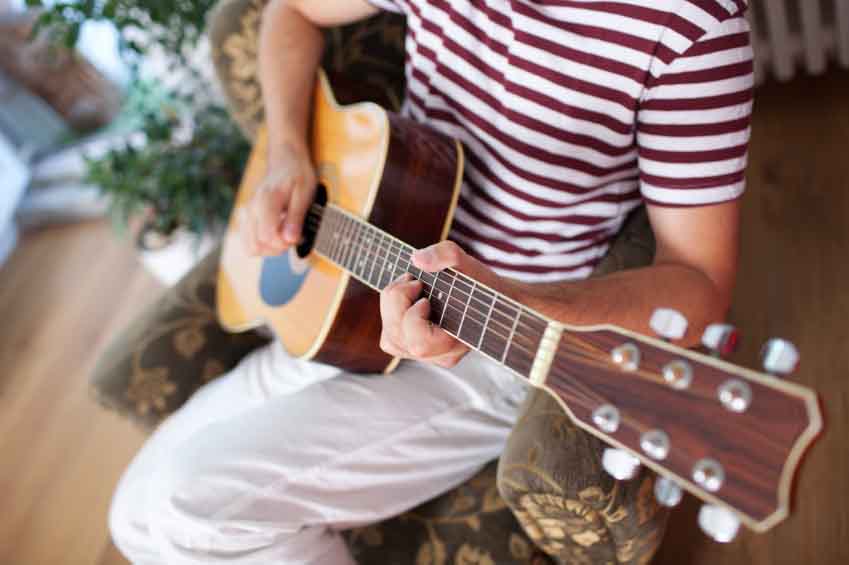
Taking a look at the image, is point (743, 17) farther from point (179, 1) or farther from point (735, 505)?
point (179, 1)

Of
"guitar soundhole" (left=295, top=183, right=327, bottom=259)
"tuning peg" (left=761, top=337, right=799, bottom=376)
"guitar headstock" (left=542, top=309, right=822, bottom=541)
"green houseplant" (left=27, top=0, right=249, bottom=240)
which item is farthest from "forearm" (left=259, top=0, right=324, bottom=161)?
"tuning peg" (left=761, top=337, right=799, bottom=376)

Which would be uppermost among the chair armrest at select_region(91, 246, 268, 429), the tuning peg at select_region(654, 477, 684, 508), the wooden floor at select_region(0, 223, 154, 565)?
the tuning peg at select_region(654, 477, 684, 508)

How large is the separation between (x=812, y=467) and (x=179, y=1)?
1.45m

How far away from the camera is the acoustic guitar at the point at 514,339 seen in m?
0.46

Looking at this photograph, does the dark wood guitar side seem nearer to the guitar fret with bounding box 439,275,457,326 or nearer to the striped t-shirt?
the striped t-shirt

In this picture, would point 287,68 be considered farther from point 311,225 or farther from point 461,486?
point 461,486

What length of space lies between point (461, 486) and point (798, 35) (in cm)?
140

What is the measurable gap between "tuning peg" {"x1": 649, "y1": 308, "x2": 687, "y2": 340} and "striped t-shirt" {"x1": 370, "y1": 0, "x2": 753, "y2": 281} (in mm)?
298

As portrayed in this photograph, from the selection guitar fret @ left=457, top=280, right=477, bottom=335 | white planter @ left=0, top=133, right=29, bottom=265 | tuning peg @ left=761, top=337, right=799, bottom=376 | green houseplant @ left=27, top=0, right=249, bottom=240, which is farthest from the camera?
white planter @ left=0, top=133, right=29, bottom=265

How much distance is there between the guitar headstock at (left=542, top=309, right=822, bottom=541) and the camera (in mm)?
447

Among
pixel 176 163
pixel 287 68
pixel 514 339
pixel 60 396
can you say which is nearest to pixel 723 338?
pixel 514 339

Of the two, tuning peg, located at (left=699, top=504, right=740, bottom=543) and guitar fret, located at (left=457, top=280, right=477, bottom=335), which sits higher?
tuning peg, located at (left=699, top=504, right=740, bottom=543)

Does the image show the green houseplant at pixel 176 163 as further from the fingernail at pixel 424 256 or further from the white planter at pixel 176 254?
the fingernail at pixel 424 256

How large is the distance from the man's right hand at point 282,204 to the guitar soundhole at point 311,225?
0.04ft
